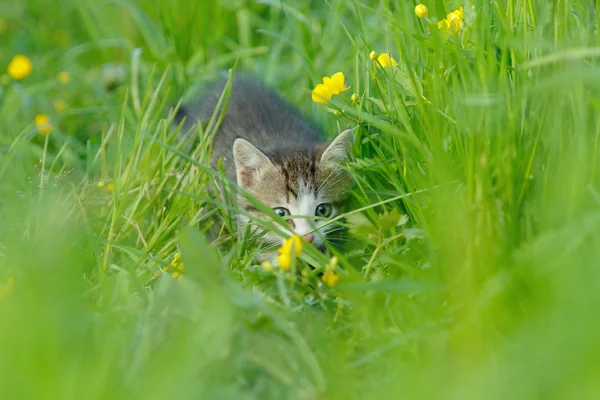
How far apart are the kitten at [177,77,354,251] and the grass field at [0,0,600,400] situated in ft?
0.50

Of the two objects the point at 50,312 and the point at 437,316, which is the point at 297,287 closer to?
the point at 437,316

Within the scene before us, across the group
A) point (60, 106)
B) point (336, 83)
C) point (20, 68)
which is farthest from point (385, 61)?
point (20, 68)

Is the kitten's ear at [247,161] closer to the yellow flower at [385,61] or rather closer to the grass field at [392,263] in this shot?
the grass field at [392,263]

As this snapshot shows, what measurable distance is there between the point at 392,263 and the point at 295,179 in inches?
48.1

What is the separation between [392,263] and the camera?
8.44 ft

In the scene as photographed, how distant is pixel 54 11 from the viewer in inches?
241

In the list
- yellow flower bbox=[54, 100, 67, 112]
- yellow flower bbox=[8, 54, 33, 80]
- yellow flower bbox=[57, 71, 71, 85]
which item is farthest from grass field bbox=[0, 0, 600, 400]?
yellow flower bbox=[57, 71, 71, 85]

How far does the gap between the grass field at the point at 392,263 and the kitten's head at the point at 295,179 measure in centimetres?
14

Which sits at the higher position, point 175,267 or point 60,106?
point 175,267

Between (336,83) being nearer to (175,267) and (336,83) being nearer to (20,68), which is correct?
(175,267)

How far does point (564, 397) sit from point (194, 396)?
74cm

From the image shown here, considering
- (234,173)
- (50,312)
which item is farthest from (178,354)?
(234,173)

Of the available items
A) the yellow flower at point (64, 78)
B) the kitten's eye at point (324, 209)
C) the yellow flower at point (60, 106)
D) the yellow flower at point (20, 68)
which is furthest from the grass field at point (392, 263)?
the yellow flower at point (64, 78)

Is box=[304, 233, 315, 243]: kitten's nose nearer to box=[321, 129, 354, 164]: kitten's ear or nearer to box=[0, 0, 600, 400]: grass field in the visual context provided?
box=[0, 0, 600, 400]: grass field
